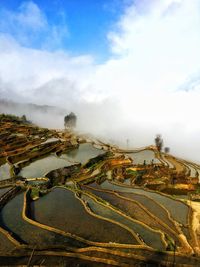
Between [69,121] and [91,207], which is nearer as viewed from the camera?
[91,207]

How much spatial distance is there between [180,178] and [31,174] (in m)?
26.4

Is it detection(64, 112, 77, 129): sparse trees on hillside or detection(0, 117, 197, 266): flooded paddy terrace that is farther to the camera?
detection(64, 112, 77, 129): sparse trees on hillside

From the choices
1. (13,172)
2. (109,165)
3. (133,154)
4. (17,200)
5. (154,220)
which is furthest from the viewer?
(133,154)

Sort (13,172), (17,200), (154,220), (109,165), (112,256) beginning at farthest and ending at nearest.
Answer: (109,165), (13,172), (17,200), (154,220), (112,256)

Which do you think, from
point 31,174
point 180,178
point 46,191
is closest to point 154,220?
point 46,191

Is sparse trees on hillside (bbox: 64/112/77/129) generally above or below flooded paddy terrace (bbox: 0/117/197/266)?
above

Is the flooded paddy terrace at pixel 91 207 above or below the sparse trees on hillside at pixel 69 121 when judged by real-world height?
below

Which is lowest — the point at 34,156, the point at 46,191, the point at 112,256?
the point at 112,256

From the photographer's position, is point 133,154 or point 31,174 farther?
point 133,154

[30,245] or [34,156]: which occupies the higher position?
[34,156]

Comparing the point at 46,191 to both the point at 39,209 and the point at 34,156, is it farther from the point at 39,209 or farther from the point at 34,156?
the point at 34,156

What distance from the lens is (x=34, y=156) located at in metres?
56.6

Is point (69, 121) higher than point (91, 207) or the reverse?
higher

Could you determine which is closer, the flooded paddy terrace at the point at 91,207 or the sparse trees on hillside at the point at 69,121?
the flooded paddy terrace at the point at 91,207
